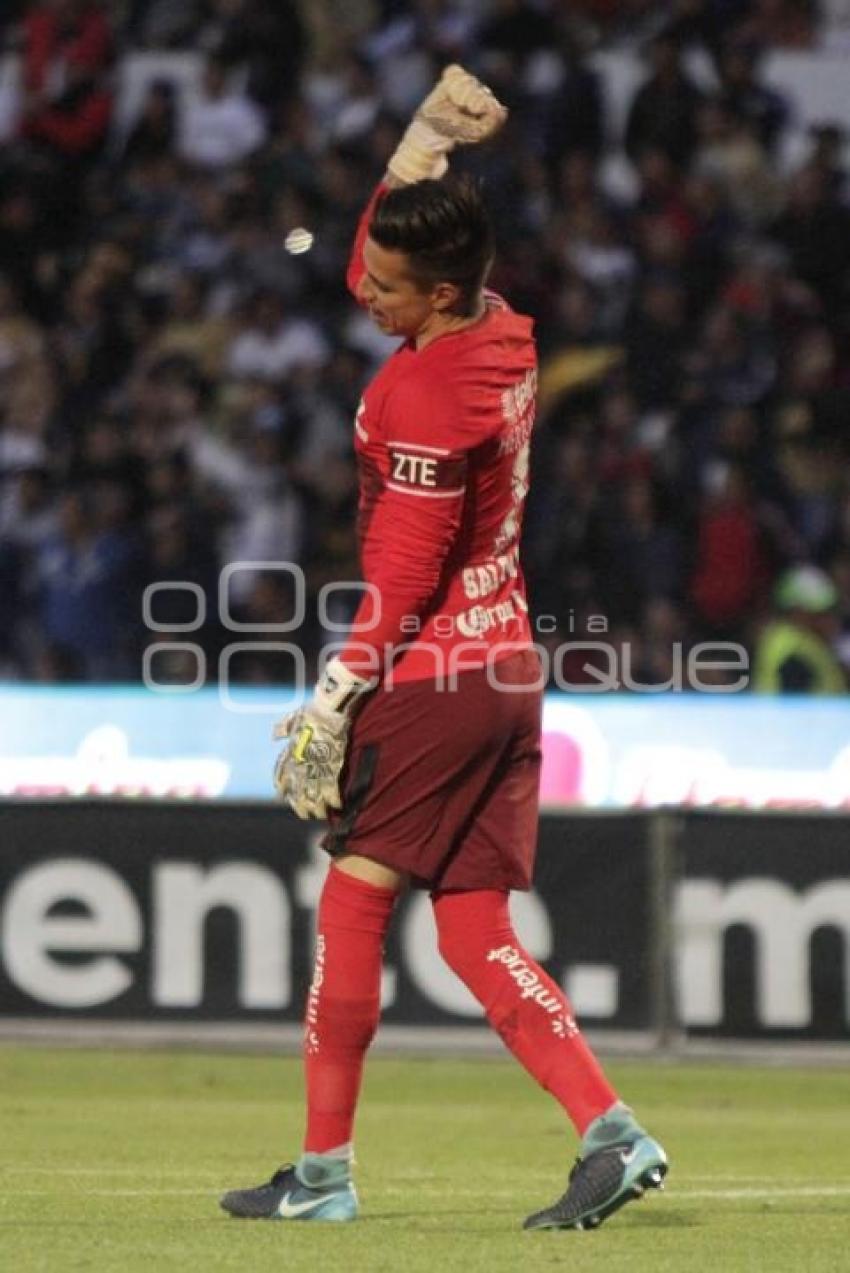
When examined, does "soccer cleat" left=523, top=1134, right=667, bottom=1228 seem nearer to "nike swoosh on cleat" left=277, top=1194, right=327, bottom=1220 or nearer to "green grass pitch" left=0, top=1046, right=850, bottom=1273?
"green grass pitch" left=0, top=1046, right=850, bottom=1273

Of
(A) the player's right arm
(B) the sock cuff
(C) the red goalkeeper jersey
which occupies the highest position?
(A) the player's right arm

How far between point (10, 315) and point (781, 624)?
16.2ft

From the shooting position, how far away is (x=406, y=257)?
5.72m

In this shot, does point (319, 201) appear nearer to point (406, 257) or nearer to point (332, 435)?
point (332, 435)

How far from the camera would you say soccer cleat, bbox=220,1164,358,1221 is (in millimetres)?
5820

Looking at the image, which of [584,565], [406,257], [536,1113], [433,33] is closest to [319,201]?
[433,33]

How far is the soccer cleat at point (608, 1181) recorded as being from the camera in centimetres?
554

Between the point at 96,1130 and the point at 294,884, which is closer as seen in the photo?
the point at 96,1130

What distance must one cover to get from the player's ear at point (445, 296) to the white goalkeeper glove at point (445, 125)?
43 cm

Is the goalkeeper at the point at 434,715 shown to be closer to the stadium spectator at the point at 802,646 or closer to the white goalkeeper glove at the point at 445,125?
the white goalkeeper glove at the point at 445,125

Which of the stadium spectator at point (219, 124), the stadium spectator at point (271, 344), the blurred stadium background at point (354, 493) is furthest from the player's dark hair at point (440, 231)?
the stadium spectator at point (219, 124)

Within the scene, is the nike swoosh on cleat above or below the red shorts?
below

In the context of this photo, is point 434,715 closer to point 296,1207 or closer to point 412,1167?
point 296,1207

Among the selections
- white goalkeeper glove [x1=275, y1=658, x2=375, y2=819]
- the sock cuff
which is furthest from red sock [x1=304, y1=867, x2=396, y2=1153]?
white goalkeeper glove [x1=275, y1=658, x2=375, y2=819]
